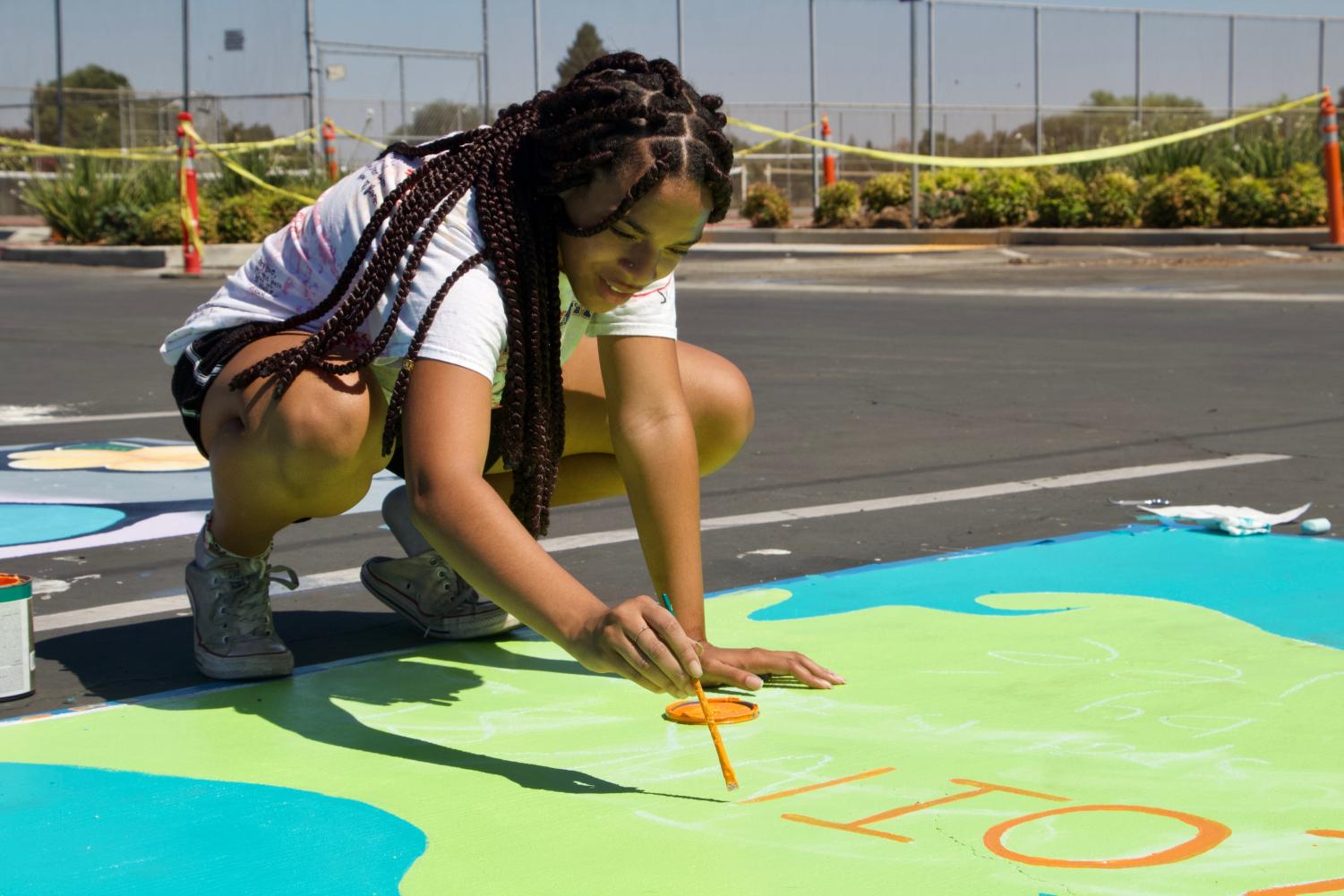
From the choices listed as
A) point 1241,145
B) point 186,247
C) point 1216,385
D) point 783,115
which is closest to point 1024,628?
point 1216,385

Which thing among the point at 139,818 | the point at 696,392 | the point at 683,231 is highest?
the point at 683,231

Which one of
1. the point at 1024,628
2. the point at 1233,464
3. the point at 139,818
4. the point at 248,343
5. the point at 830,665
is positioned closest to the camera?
the point at 139,818

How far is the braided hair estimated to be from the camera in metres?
2.50

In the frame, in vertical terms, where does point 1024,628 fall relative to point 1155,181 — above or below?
below

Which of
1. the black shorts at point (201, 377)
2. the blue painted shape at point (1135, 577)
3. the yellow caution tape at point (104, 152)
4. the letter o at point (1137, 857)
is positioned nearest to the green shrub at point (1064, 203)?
the yellow caution tape at point (104, 152)

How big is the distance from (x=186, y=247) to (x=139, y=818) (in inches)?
592

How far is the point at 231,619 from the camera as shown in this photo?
10.2ft

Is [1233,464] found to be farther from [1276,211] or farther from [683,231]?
[1276,211]

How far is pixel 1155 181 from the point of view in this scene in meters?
20.1

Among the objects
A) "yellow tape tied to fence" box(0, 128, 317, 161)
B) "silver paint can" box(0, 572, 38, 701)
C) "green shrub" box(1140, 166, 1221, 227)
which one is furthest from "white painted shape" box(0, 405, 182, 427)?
"green shrub" box(1140, 166, 1221, 227)

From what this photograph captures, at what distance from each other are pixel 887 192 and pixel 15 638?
2048 centimetres

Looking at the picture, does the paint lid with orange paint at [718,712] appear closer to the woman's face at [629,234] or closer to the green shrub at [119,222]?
the woman's face at [629,234]

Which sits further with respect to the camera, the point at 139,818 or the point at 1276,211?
the point at 1276,211

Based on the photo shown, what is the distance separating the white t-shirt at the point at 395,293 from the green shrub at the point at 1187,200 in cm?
1740
